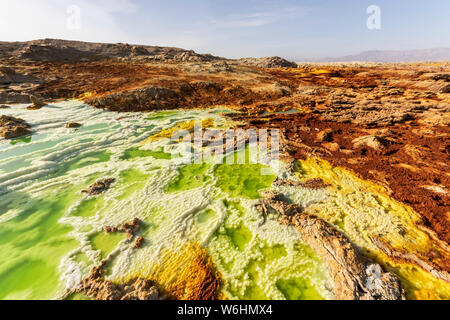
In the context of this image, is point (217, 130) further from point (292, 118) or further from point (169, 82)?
point (169, 82)

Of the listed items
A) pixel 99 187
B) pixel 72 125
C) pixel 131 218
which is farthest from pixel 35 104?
pixel 131 218

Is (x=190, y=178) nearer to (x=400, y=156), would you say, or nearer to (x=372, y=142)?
(x=372, y=142)

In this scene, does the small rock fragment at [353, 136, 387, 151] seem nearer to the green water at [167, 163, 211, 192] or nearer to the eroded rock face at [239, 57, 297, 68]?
the green water at [167, 163, 211, 192]

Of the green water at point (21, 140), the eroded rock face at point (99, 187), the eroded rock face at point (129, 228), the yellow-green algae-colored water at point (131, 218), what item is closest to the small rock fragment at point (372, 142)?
the yellow-green algae-colored water at point (131, 218)

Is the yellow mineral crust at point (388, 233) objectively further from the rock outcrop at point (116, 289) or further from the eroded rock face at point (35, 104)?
the eroded rock face at point (35, 104)

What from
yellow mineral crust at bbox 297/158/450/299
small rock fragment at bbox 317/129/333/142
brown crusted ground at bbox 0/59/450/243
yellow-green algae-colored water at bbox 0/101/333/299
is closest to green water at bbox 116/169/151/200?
yellow-green algae-colored water at bbox 0/101/333/299
